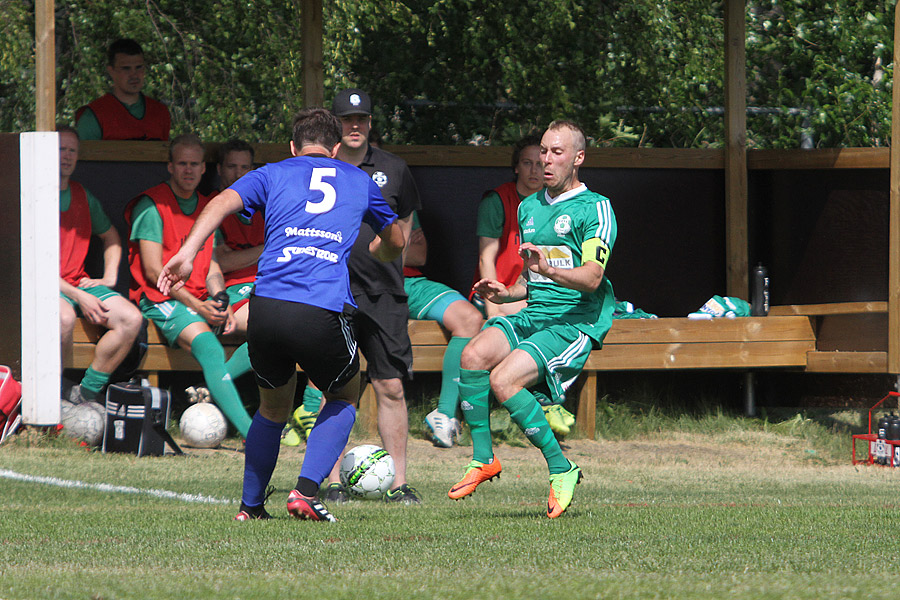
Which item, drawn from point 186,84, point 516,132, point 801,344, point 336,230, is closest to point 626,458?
point 801,344

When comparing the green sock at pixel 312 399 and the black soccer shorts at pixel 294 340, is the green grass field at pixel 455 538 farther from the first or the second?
the black soccer shorts at pixel 294 340

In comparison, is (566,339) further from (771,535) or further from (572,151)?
(771,535)

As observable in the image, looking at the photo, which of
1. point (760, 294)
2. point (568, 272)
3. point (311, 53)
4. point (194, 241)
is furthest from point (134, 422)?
point (760, 294)

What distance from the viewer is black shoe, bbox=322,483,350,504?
6646mm

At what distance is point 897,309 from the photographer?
9148 millimetres

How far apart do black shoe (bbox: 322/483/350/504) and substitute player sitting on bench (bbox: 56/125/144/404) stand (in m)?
2.76

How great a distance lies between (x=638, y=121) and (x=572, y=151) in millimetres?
8387

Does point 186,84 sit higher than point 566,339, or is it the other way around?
point 186,84

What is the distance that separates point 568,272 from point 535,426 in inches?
29.6

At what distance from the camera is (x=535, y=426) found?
19.3ft

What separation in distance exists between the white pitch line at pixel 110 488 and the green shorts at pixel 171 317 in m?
1.85

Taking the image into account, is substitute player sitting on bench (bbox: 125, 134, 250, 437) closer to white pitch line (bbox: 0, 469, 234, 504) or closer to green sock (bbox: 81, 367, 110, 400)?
green sock (bbox: 81, 367, 110, 400)

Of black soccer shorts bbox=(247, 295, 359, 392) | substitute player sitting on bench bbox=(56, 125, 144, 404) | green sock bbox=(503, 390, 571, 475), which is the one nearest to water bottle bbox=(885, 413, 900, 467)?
green sock bbox=(503, 390, 571, 475)

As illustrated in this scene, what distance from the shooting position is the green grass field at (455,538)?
12.8ft
